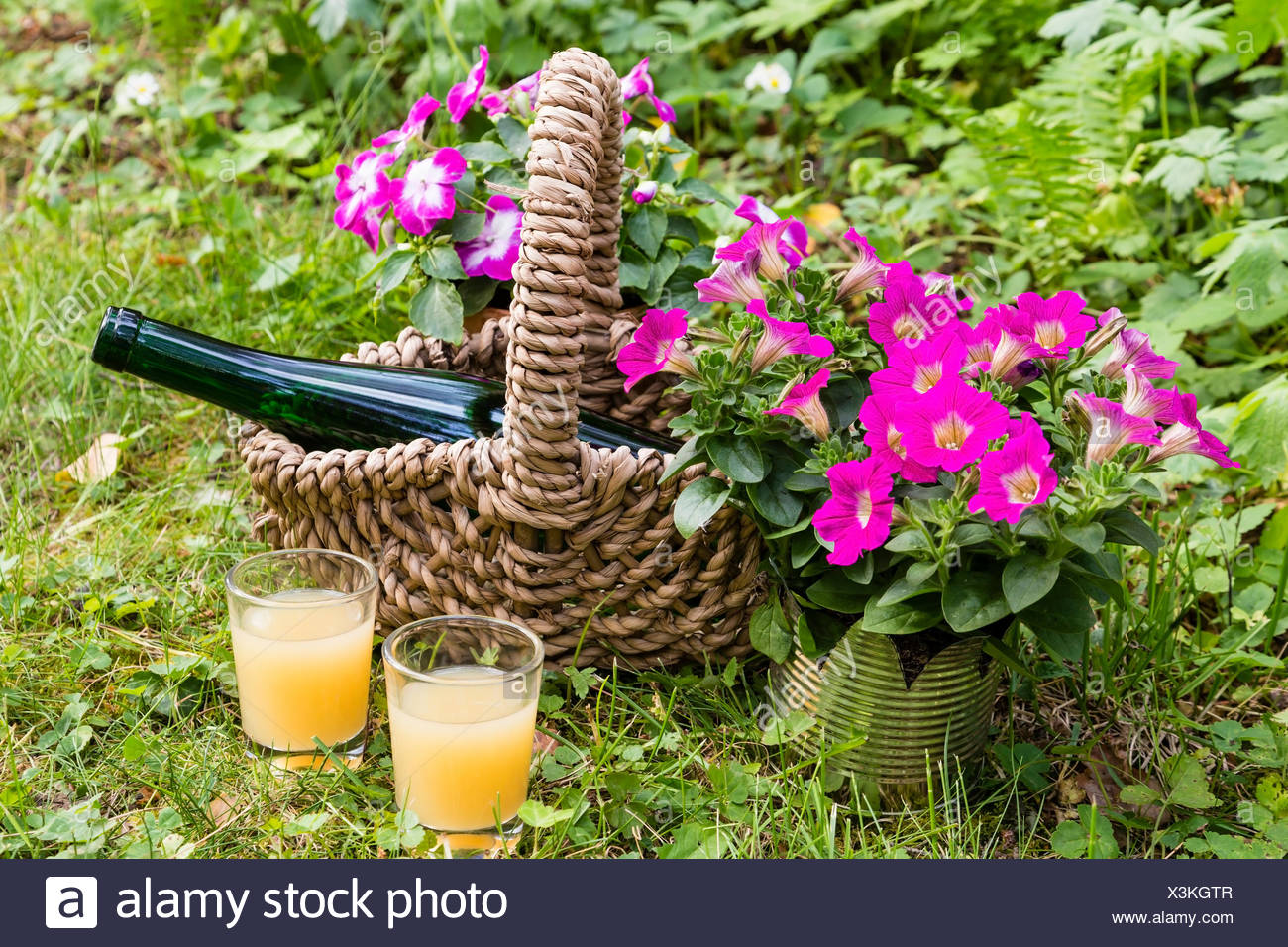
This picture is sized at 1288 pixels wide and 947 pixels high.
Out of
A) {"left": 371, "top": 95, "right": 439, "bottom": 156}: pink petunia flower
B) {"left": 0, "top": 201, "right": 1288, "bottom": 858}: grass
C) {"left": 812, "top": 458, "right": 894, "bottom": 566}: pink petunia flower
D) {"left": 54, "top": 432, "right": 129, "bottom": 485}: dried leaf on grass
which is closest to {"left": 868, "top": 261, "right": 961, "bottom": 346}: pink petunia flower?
{"left": 812, "top": 458, "right": 894, "bottom": 566}: pink petunia flower

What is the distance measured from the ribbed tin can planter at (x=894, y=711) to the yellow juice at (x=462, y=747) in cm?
37

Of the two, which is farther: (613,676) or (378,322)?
(378,322)

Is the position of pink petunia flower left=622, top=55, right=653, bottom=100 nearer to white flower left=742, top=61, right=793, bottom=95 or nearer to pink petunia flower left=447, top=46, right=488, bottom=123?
pink petunia flower left=447, top=46, right=488, bottom=123

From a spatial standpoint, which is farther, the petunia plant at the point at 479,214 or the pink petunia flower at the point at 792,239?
the petunia plant at the point at 479,214

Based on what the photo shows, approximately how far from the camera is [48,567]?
188 centimetres

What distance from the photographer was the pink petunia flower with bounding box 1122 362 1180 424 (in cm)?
130

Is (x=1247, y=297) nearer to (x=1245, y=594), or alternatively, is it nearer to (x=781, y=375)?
(x=1245, y=594)

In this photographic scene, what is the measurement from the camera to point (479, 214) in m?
1.94

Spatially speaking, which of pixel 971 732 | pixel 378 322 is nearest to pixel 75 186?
pixel 378 322

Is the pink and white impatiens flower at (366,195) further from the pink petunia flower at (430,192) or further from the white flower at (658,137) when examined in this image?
the white flower at (658,137)

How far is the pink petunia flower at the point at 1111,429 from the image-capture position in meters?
1.25

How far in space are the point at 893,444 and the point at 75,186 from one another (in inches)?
114

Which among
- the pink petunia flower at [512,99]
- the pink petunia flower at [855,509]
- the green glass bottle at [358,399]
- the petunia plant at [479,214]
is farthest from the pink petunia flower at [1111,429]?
the pink petunia flower at [512,99]
